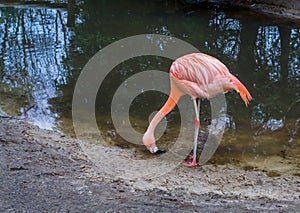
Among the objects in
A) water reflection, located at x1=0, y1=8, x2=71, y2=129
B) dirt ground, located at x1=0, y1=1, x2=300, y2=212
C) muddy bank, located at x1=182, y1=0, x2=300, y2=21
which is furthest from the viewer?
muddy bank, located at x1=182, y1=0, x2=300, y2=21

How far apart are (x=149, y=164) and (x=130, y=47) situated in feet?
14.6

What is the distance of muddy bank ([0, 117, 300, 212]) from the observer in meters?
3.31

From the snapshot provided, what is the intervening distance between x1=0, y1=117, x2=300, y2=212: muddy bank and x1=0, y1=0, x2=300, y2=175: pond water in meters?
0.43

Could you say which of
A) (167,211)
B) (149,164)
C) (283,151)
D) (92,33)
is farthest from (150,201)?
(92,33)

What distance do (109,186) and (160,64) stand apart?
4084 millimetres

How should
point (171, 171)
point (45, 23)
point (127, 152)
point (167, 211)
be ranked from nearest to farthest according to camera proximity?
point (167, 211) < point (171, 171) < point (127, 152) < point (45, 23)

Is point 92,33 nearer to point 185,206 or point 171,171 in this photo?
point 171,171

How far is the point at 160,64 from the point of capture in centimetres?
754

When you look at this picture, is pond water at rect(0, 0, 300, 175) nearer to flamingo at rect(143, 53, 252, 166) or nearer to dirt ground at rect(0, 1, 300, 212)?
dirt ground at rect(0, 1, 300, 212)

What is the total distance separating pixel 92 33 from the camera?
Answer: 9281 mm

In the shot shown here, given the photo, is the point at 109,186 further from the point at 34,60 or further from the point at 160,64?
the point at 34,60

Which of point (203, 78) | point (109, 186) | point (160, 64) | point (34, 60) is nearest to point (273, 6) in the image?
point (160, 64)

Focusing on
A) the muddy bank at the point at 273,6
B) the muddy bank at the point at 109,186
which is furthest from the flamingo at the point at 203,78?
the muddy bank at the point at 273,6

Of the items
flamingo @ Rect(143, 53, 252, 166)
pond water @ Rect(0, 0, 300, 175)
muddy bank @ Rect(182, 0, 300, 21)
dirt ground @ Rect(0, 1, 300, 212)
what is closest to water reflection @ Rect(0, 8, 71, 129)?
pond water @ Rect(0, 0, 300, 175)
